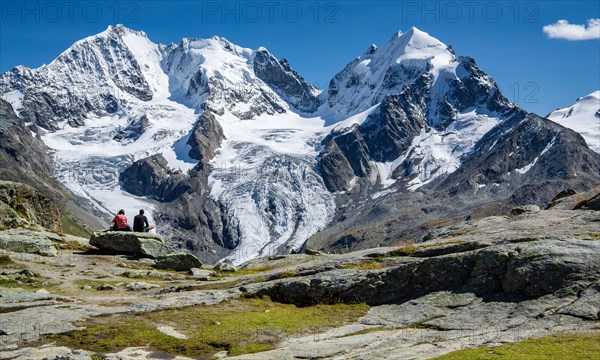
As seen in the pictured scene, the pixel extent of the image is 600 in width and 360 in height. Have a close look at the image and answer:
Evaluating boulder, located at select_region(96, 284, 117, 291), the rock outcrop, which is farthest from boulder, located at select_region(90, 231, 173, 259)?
boulder, located at select_region(96, 284, 117, 291)

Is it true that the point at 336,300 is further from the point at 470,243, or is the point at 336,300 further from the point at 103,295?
the point at 103,295

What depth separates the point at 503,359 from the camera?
23.1m

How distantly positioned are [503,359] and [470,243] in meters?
16.0

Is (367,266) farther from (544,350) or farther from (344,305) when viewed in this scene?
(544,350)

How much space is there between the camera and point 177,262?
169ft

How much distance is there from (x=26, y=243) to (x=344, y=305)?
2855 cm

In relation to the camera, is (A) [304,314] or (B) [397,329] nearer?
(B) [397,329]

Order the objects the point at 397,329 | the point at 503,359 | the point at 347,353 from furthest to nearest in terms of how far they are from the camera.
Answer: the point at 397,329, the point at 347,353, the point at 503,359

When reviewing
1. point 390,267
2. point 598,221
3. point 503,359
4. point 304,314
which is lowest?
point 503,359

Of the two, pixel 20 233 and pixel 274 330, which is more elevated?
pixel 20 233

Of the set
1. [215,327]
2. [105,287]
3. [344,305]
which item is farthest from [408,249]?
[105,287]

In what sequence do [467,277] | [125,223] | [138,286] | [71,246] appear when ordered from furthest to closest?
[125,223]
[71,246]
[138,286]
[467,277]

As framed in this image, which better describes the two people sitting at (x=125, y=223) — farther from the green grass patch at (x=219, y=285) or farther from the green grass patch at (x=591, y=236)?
the green grass patch at (x=591, y=236)

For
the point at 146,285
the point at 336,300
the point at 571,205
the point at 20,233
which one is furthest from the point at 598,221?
the point at 20,233
